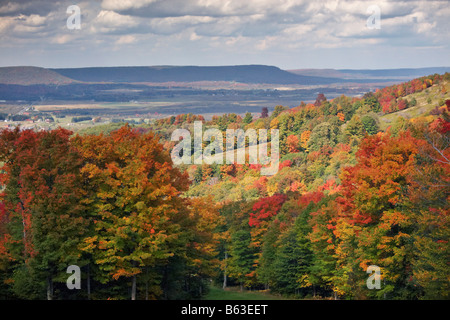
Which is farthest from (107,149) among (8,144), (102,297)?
(102,297)

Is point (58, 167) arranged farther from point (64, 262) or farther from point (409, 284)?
point (409, 284)

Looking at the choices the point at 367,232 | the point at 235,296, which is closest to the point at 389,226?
the point at 367,232

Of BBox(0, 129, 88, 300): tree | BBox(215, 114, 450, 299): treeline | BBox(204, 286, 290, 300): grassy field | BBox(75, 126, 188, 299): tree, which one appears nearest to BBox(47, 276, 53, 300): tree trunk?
BBox(0, 129, 88, 300): tree

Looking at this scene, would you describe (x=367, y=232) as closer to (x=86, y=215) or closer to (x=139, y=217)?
(x=139, y=217)

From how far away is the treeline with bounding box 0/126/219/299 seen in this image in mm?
35719

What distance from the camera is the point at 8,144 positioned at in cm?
3866

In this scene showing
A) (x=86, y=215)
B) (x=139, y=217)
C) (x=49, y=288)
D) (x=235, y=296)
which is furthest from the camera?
(x=235, y=296)

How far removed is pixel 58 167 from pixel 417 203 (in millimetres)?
22645

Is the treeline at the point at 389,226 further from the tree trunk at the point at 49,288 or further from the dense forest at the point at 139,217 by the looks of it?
the tree trunk at the point at 49,288

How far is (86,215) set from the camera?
38.2 metres

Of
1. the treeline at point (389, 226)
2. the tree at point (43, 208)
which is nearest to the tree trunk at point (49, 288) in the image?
the tree at point (43, 208)

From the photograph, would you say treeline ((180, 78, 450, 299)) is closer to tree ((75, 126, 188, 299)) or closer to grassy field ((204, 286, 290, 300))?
grassy field ((204, 286, 290, 300))
